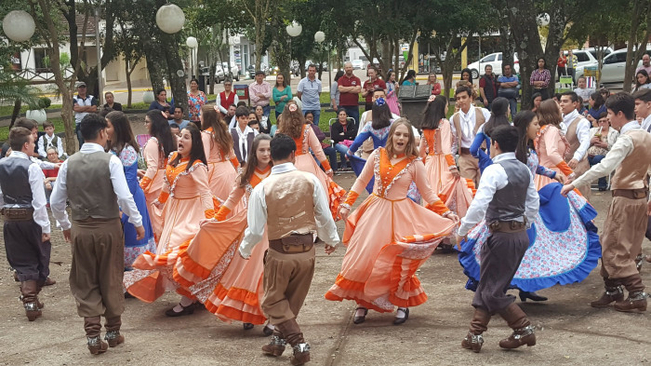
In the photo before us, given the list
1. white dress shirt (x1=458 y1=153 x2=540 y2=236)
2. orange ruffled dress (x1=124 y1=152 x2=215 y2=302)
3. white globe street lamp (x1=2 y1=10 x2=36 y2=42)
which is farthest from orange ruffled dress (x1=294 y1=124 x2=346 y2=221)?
white globe street lamp (x1=2 y1=10 x2=36 y2=42)

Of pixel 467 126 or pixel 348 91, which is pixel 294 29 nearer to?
pixel 348 91

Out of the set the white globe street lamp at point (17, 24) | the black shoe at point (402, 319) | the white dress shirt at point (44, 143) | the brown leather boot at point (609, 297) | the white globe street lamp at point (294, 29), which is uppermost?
the white globe street lamp at point (17, 24)

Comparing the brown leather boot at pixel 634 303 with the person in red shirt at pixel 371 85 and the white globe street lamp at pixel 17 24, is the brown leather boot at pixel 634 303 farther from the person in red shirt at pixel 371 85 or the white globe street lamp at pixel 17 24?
the person in red shirt at pixel 371 85

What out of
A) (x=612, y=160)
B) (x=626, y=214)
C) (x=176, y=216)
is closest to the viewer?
(x=612, y=160)

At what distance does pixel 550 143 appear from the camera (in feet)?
30.0

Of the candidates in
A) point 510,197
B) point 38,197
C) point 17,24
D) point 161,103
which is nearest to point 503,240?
point 510,197

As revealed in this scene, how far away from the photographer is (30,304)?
7.97 meters

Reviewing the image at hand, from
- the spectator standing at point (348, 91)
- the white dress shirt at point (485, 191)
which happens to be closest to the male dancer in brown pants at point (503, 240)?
the white dress shirt at point (485, 191)

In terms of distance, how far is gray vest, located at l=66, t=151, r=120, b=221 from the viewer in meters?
6.75

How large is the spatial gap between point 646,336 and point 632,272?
852 millimetres

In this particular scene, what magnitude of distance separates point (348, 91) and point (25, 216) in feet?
36.2

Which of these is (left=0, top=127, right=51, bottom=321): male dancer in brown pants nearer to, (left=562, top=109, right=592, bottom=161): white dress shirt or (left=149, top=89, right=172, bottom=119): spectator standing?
(left=562, top=109, right=592, bottom=161): white dress shirt

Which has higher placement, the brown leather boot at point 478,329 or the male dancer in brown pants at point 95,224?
the male dancer in brown pants at point 95,224

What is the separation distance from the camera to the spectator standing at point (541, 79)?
18969 mm
